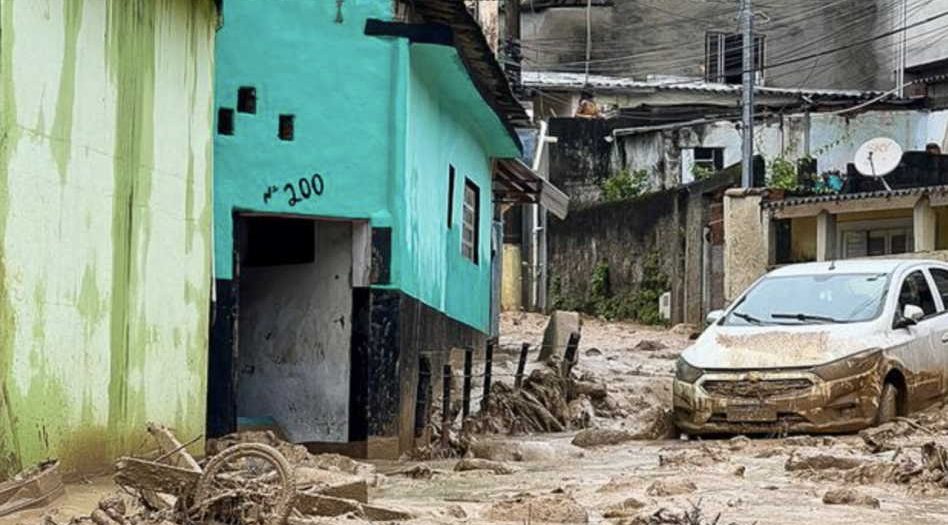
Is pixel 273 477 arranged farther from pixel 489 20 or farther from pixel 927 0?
pixel 927 0

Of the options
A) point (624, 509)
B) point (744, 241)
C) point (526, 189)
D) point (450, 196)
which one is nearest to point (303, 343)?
point (450, 196)

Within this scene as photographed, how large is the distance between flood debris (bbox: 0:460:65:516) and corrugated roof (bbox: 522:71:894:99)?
1346 inches

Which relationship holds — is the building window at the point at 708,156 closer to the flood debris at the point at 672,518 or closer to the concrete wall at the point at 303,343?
the concrete wall at the point at 303,343

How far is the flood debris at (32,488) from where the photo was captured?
23.5 feet

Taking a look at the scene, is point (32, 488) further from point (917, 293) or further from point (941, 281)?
point (941, 281)

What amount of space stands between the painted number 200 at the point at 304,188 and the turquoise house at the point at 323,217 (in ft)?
0.04

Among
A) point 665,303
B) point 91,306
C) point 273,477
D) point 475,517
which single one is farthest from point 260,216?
point 665,303

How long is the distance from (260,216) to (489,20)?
599 inches

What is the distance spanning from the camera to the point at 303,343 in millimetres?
14148

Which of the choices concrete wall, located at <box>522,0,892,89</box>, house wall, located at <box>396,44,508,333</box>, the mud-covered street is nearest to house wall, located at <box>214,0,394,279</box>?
house wall, located at <box>396,44,508,333</box>

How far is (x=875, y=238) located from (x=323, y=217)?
745 inches

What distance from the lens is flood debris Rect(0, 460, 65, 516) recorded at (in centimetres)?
716

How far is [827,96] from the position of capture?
138 feet

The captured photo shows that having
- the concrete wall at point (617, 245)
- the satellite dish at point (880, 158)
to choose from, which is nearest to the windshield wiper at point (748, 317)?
the satellite dish at point (880, 158)
